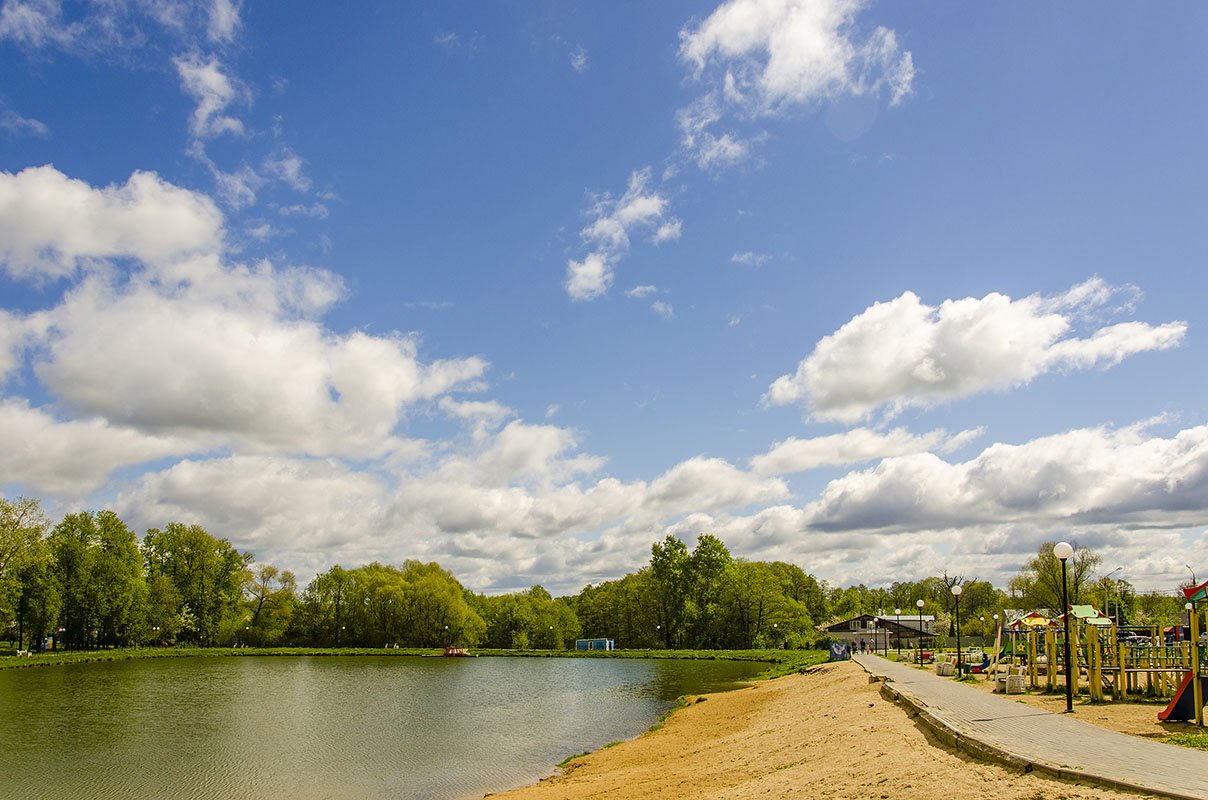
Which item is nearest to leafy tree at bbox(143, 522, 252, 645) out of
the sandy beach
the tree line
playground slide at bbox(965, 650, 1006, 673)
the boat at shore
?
the tree line

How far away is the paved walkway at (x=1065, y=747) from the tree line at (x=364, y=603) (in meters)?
65.6

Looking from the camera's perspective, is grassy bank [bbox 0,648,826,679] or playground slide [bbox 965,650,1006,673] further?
grassy bank [bbox 0,648,826,679]

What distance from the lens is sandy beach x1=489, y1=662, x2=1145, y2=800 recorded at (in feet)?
35.7

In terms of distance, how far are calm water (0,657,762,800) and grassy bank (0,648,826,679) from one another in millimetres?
4038

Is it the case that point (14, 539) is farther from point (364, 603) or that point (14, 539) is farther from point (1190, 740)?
point (1190, 740)

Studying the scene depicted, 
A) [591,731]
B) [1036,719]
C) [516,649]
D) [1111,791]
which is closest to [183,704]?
[591,731]

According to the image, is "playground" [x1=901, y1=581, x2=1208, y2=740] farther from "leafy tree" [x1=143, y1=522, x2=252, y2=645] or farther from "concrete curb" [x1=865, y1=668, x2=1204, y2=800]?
"leafy tree" [x1=143, y1=522, x2=252, y2=645]

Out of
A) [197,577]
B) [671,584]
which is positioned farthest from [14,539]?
[671,584]

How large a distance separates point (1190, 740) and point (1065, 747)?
243 centimetres

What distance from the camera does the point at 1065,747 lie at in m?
12.3

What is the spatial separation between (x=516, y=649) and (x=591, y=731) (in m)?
66.2

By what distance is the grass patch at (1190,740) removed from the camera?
1243 centimetres

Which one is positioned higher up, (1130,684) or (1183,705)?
(1183,705)

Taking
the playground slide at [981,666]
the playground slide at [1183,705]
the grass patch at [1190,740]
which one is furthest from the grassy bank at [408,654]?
the grass patch at [1190,740]
